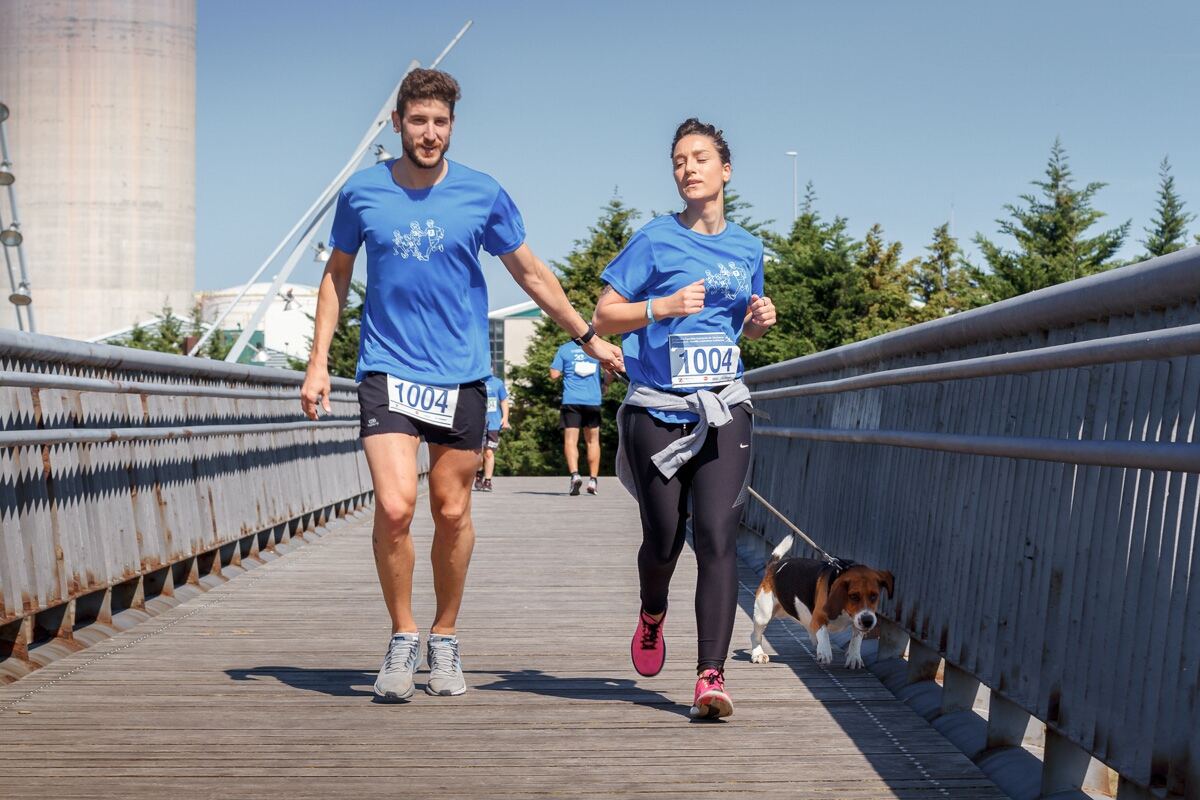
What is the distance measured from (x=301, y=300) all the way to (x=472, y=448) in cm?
11828

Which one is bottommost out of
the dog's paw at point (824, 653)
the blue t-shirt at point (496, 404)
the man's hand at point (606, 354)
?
the blue t-shirt at point (496, 404)

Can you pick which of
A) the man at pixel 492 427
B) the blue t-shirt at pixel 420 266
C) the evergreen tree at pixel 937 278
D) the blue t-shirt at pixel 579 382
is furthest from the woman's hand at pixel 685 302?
the evergreen tree at pixel 937 278

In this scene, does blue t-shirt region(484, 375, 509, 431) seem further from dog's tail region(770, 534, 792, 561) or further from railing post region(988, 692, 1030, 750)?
railing post region(988, 692, 1030, 750)

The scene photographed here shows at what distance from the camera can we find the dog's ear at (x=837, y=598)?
5.80 meters

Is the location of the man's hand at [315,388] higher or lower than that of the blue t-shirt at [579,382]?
higher

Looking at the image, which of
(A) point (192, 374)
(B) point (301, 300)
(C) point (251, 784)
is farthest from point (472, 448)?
(B) point (301, 300)

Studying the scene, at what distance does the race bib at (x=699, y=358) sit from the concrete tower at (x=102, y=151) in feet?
428

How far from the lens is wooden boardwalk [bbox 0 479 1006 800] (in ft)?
13.2

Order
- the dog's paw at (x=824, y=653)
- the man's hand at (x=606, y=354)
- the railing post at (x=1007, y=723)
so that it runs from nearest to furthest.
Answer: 1. the railing post at (x=1007, y=723)
2. the man's hand at (x=606, y=354)
3. the dog's paw at (x=824, y=653)

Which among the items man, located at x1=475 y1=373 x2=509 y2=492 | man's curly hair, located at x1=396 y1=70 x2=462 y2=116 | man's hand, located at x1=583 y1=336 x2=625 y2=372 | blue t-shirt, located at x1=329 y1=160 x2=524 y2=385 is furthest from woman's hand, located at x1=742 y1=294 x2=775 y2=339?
man, located at x1=475 y1=373 x2=509 y2=492

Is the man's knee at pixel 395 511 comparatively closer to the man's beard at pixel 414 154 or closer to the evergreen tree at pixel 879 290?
the man's beard at pixel 414 154

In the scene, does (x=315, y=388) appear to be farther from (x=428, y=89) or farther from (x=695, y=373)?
(x=695, y=373)

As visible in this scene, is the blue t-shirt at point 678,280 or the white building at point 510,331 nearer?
the blue t-shirt at point 678,280

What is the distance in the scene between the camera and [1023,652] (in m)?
4.04
